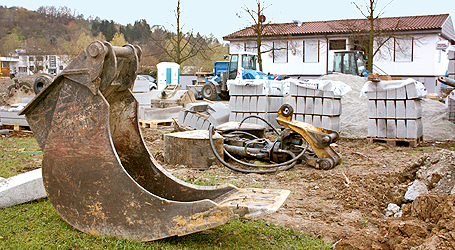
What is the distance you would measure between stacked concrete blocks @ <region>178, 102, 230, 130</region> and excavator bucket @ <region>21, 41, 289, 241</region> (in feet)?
22.4

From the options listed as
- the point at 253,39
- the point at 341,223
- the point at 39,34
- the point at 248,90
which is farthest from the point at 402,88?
the point at 39,34

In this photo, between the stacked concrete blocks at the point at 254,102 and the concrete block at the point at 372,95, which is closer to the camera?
the concrete block at the point at 372,95

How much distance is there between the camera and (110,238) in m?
3.29

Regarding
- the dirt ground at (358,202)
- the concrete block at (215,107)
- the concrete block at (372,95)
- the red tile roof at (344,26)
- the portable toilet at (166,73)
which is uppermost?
the red tile roof at (344,26)

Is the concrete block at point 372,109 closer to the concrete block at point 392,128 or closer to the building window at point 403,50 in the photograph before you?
the concrete block at point 392,128

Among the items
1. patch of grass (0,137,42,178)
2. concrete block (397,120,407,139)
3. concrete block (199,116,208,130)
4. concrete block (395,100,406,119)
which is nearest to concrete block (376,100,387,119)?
concrete block (395,100,406,119)

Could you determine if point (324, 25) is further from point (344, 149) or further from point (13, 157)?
point (13, 157)

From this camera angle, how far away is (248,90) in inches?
448

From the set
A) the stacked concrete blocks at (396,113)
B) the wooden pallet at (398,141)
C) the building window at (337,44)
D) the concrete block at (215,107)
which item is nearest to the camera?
the stacked concrete blocks at (396,113)

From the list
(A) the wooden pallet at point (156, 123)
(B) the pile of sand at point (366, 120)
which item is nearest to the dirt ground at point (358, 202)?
(B) the pile of sand at point (366, 120)

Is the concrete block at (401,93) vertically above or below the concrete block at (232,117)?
above

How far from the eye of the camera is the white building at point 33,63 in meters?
60.8

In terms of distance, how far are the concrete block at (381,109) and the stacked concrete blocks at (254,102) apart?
3.01 metres

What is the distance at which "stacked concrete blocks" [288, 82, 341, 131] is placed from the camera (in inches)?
393
